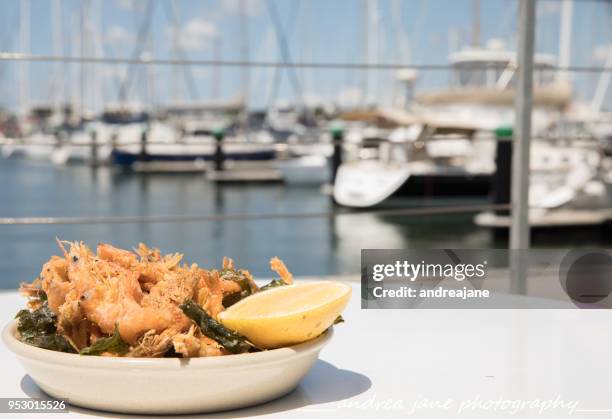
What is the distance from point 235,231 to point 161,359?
12437 millimetres

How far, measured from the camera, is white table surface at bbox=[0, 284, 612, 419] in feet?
2.56

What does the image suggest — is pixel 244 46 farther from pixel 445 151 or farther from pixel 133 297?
pixel 133 297

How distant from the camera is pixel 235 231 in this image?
516 inches

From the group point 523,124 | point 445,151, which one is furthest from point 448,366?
point 445,151

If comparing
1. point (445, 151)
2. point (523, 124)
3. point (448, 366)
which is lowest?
point (445, 151)

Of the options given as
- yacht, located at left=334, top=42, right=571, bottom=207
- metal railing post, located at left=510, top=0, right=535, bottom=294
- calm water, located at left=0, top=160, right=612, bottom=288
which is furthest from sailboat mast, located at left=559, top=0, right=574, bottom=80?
metal railing post, located at left=510, top=0, right=535, bottom=294

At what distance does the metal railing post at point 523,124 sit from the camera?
2.10m

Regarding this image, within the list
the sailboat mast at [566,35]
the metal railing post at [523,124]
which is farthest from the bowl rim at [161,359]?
the sailboat mast at [566,35]

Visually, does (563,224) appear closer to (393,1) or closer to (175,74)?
(393,1)

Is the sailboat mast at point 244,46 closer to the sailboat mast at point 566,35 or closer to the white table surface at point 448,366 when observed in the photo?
the sailboat mast at point 566,35

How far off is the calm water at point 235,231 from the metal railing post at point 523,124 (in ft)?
24.3

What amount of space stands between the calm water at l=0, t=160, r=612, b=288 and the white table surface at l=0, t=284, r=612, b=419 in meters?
8.43

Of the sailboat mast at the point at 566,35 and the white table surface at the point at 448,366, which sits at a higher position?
the sailboat mast at the point at 566,35

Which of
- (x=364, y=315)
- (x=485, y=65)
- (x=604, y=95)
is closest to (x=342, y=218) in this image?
(x=604, y=95)
